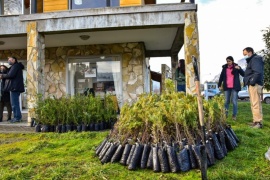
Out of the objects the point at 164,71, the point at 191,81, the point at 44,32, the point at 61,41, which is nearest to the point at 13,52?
the point at 61,41

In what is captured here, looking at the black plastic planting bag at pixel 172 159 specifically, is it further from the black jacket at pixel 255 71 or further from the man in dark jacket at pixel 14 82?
the man in dark jacket at pixel 14 82

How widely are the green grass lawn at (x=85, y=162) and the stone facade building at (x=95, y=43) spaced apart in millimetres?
2662

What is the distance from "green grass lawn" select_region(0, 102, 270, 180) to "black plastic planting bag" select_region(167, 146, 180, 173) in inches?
2.3

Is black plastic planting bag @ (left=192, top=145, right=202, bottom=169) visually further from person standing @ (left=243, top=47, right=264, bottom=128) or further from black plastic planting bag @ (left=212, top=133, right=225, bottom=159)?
person standing @ (left=243, top=47, right=264, bottom=128)

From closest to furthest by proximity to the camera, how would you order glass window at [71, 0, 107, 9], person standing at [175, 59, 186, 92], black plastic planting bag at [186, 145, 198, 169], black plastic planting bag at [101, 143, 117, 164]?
black plastic planting bag at [186, 145, 198, 169], black plastic planting bag at [101, 143, 117, 164], person standing at [175, 59, 186, 92], glass window at [71, 0, 107, 9]

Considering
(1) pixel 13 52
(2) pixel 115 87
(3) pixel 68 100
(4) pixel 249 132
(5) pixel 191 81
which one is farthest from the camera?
(1) pixel 13 52

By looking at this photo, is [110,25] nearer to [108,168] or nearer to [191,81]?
[191,81]

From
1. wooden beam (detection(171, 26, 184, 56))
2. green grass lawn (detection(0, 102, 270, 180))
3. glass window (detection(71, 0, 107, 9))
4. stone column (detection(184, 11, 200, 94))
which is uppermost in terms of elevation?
glass window (detection(71, 0, 107, 9))

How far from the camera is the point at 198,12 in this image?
7.10 meters

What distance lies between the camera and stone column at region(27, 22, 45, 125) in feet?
22.5

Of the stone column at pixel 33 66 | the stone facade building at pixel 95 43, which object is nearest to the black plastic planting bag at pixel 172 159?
the stone facade building at pixel 95 43

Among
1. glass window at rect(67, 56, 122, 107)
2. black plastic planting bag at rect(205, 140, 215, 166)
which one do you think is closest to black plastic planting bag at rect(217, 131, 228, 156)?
black plastic planting bag at rect(205, 140, 215, 166)

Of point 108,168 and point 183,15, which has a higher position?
point 183,15

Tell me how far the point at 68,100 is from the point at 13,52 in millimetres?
Result: 6289
